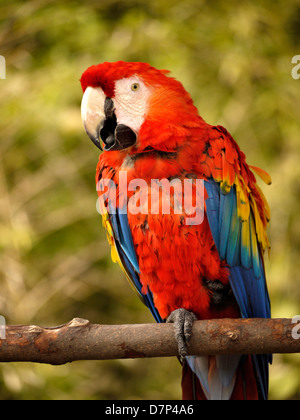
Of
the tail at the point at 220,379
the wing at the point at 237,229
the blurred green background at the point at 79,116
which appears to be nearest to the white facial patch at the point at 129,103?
the wing at the point at 237,229

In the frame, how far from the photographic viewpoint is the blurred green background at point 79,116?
2.58 m

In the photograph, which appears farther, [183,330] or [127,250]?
[127,250]

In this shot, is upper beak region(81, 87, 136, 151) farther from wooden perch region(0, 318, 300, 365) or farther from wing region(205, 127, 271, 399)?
wooden perch region(0, 318, 300, 365)

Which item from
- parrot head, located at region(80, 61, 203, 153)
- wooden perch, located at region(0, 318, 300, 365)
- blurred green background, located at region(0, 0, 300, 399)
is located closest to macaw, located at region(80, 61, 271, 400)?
parrot head, located at region(80, 61, 203, 153)

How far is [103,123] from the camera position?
148cm

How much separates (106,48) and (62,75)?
0.27m

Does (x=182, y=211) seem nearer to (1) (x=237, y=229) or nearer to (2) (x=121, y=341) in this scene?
(1) (x=237, y=229)

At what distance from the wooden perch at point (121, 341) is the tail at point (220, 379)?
346 millimetres

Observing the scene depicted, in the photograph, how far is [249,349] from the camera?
1.26 metres

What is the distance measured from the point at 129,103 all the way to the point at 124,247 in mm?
457

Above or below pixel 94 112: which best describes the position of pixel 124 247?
below

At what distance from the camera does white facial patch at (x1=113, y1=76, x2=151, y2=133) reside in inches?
58.3

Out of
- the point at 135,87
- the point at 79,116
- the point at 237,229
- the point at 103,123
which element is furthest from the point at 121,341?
the point at 79,116

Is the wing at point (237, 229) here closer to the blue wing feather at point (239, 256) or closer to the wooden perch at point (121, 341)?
the blue wing feather at point (239, 256)
